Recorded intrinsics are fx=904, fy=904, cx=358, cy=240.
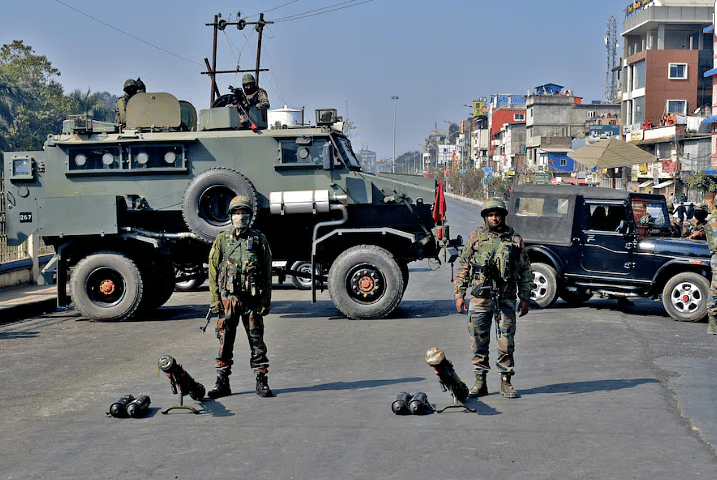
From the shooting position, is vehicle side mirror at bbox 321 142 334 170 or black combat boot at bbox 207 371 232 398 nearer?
black combat boot at bbox 207 371 232 398

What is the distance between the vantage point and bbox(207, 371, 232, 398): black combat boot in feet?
25.5

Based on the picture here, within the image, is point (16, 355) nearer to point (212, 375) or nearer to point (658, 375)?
point (212, 375)

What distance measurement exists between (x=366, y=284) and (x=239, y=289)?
551cm

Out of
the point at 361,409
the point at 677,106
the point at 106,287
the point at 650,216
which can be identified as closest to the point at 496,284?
the point at 361,409

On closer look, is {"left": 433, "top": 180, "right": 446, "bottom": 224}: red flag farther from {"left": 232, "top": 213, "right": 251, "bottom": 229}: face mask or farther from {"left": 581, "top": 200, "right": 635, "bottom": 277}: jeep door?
{"left": 232, "top": 213, "right": 251, "bottom": 229}: face mask

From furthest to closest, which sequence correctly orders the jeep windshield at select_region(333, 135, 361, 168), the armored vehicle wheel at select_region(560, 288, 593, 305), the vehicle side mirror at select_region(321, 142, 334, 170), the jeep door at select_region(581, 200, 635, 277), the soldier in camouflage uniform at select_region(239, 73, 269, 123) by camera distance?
the soldier in camouflage uniform at select_region(239, 73, 269, 123)
the armored vehicle wheel at select_region(560, 288, 593, 305)
the jeep windshield at select_region(333, 135, 361, 168)
the jeep door at select_region(581, 200, 635, 277)
the vehicle side mirror at select_region(321, 142, 334, 170)

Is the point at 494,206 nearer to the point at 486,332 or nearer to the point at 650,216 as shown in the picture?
the point at 486,332

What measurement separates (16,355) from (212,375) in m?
2.80

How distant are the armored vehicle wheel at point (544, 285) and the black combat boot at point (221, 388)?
726 centimetres

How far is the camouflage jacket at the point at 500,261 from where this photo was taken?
770cm

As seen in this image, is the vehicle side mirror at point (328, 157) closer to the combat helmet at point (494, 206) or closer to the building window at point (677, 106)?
the combat helmet at point (494, 206)

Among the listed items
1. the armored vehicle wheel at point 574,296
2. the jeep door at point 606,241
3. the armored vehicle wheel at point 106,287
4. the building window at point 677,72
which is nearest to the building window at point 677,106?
the building window at point 677,72

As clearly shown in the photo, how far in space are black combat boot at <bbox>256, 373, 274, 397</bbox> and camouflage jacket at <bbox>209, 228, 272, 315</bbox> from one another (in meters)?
0.57

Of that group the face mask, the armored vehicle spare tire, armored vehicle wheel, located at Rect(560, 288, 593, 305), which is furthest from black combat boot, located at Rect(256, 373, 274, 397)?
armored vehicle wheel, located at Rect(560, 288, 593, 305)
